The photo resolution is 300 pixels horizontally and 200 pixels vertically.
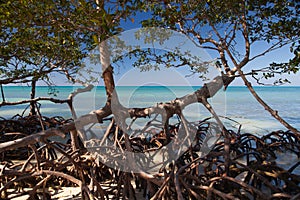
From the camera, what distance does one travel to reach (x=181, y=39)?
3.42 metres

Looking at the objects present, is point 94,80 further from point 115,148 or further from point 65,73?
point 115,148

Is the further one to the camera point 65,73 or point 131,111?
point 65,73

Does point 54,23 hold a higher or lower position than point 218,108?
higher

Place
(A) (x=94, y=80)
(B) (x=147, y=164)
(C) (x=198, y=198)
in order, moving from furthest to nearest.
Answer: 1. (A) (x=94, y=80)
2. (B) (x=147, y=164)
3. (C) (x=198, y=198)

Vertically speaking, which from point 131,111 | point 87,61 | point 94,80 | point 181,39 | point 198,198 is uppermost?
point 181,39

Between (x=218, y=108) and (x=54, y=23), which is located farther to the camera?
(x=218, y=108)

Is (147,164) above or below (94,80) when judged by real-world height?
below

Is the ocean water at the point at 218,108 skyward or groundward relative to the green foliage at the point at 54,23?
groundward

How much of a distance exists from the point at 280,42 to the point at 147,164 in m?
2.23

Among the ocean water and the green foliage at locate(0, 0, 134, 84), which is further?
the ocean water

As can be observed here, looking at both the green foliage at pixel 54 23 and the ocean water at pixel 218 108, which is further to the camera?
the ocean water at pixel 218 108

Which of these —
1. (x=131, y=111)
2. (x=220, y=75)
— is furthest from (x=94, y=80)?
(x=220, y=75)

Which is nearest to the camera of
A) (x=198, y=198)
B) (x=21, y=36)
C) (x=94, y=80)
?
(x=198, y=198)

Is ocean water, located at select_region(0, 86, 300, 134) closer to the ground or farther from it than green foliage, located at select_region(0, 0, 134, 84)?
closer to the ground
